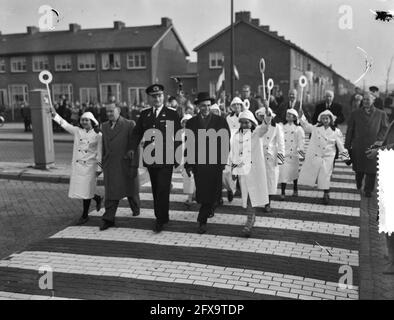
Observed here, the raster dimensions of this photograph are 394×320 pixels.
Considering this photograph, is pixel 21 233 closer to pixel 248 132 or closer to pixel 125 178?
pixel 125 178

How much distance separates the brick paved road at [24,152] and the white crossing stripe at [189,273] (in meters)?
8.33

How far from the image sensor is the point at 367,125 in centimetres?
849

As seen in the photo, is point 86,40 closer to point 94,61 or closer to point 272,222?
point 94,61

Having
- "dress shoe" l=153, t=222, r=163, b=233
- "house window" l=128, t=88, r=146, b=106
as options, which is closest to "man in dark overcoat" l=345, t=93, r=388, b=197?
"dress shoe" l=153, t=222, r=163, b=233

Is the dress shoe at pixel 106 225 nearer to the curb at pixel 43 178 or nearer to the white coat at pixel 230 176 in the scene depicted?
the white coat at pixel 230 176

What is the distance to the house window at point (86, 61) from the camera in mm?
43125

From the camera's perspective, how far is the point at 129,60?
4216 cm

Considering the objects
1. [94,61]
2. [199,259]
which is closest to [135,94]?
[94,61]

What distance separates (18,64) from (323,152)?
43925 millimetres

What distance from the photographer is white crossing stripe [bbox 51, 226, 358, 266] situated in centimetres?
567

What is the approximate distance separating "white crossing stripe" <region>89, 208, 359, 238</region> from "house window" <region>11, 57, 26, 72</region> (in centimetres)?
4208

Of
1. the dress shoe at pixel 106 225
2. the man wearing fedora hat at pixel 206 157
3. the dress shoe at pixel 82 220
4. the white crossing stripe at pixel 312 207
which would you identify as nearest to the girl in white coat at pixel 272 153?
the white crossing stripe at pixel 312 207
